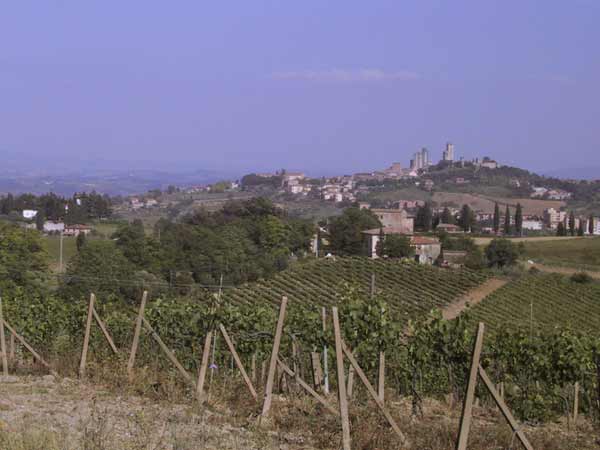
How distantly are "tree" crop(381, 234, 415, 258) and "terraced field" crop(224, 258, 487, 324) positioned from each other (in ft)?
23.0

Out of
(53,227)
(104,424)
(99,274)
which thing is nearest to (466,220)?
(53,227)

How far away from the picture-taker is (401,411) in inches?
274

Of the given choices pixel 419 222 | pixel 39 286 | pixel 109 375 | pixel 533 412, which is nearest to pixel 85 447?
pixel 109 375

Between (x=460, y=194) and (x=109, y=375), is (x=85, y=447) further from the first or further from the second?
(x=460, y=194)

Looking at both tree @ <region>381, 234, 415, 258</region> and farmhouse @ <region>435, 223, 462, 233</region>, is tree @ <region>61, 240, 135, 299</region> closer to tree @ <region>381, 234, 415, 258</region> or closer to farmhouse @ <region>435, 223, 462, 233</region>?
tree @ <region>381, 234, 415, 258</region>

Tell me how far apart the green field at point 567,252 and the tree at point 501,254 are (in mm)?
2253

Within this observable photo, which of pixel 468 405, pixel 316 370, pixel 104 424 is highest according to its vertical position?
pixel 468 405

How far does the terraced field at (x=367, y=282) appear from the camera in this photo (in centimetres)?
3512

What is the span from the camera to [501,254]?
52.8 m

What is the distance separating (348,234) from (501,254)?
13372 mm

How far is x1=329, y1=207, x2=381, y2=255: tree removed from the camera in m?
61.0

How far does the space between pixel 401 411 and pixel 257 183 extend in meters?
166

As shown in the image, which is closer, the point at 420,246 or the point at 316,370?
the point at 316,370

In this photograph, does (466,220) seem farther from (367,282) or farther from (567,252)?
(367,282)
